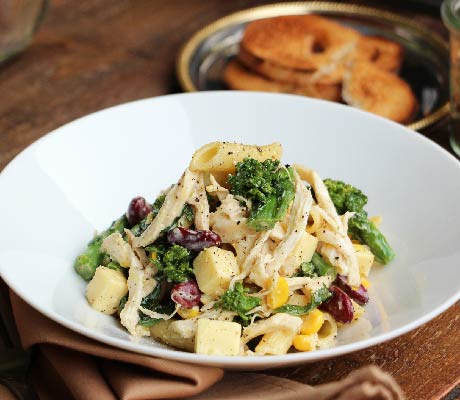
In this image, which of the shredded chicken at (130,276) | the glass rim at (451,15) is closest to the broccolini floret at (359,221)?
the shredded chicken at (130,276)

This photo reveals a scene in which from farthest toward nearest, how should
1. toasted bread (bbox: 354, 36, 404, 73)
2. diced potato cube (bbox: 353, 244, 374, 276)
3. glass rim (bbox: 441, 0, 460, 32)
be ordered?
toasted bread (bbox: 354, 36, 404, 73)
glass rim (bbox: 441, 0, 460, 32)
diced potato cube (bbox: 353, 244, 374, 276)

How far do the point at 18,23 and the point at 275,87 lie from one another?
62.9 inches

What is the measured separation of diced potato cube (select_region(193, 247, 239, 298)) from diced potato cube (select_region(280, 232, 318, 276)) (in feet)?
0.58

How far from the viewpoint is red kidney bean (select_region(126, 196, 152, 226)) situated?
109 inches

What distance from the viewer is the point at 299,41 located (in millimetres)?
4246

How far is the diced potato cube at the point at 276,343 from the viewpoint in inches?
91.0

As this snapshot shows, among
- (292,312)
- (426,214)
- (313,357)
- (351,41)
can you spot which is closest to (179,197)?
(292,312)

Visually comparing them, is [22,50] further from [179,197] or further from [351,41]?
[179,197]

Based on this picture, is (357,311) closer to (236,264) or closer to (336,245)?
(336,245)

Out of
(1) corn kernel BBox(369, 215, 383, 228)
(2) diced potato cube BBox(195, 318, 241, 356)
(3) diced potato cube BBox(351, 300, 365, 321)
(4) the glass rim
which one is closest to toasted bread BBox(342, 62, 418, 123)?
(4) the glass rim

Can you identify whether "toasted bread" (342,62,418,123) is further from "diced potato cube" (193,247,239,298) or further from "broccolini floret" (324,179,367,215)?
"diced potato cube" (193,247,239,298)

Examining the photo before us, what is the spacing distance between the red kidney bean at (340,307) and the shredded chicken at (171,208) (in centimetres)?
57

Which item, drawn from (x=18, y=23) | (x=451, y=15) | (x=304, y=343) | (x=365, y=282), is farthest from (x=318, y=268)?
(x=18, y=23)

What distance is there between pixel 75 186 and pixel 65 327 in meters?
0.74
